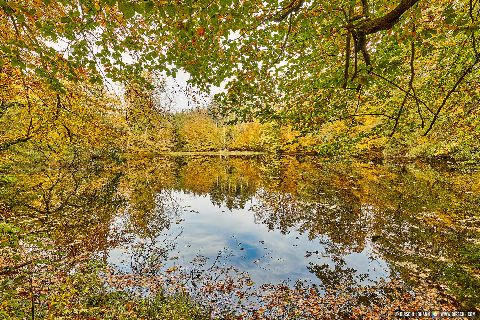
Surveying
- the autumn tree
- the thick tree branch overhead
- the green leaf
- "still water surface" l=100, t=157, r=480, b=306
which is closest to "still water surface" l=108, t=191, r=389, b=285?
"still water surface" l=100, t=157, r=480, b=306

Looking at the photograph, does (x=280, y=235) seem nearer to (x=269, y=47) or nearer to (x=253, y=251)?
(x=253, y=251)

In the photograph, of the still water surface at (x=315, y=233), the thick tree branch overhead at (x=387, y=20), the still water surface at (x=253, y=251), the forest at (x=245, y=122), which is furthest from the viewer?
the still water surface at (x=253, y=251)

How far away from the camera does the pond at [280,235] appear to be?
365 inches

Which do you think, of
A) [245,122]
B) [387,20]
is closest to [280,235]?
[245,122]

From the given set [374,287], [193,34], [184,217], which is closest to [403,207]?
[374,287]

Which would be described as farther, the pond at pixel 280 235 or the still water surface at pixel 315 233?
the still water surface at pixel 315 233

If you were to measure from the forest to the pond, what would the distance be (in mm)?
96

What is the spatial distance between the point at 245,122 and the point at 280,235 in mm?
7645

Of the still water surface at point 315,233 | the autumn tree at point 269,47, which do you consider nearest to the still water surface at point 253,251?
the still water surface at point 315,233

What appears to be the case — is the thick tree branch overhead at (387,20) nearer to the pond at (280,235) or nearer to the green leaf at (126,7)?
the green leaf at (126,7)

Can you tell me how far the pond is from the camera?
9.27m

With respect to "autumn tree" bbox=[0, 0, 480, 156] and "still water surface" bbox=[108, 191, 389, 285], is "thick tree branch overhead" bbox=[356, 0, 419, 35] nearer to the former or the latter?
"autumn tree" bbox=[0, 0, 480, 156]

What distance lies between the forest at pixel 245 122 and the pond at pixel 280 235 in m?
0.10

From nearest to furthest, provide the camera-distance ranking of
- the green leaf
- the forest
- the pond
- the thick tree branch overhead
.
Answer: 1. the thick tree branch overhead
2. the green leaf
3. the forest
4. the pond
